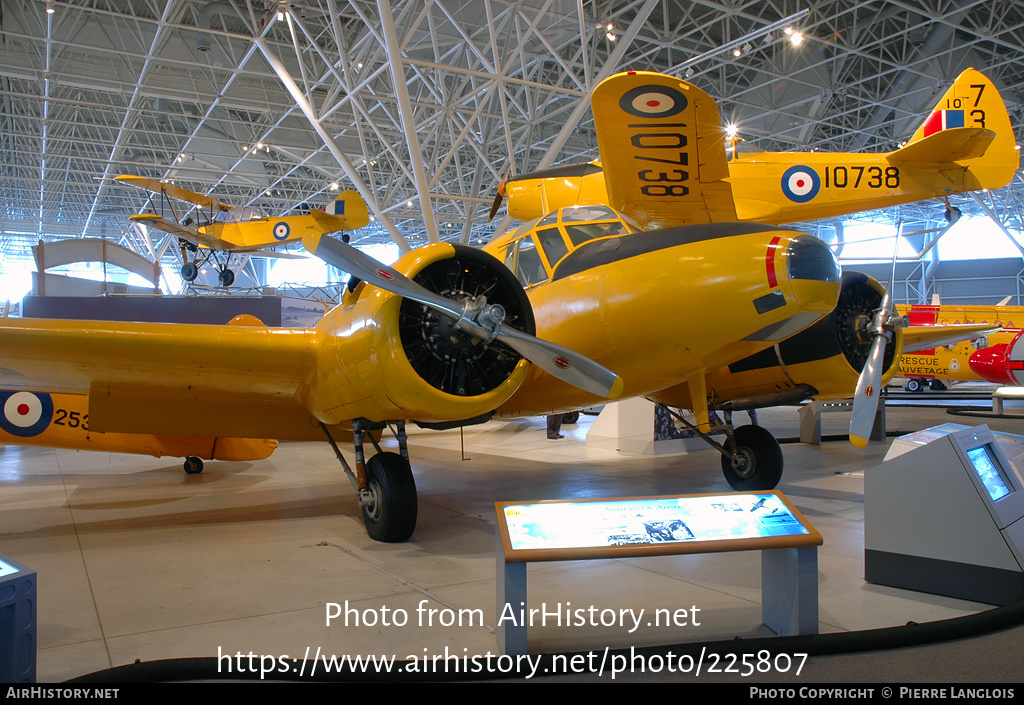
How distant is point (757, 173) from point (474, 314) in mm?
9072

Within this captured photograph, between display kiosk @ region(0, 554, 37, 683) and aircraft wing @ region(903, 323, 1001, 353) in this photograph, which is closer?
display kiosk @ region(0, 554, 37, 683)

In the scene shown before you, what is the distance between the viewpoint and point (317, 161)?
3108 cm

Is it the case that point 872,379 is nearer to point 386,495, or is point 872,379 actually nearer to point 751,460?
point 751,460

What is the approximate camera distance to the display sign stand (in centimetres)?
305

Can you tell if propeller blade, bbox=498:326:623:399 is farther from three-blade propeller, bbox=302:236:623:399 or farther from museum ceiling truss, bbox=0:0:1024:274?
museum ceiling truss, bbox=0:0:1024:274

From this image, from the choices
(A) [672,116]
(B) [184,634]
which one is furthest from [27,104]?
(B) [184,634]

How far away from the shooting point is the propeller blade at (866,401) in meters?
5.30

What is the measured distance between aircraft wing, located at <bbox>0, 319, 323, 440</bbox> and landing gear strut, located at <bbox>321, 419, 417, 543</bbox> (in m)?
0.98

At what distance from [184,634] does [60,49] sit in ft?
75.2

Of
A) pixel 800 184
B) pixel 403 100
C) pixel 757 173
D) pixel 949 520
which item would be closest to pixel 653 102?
pixel 757 173

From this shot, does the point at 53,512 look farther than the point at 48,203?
No

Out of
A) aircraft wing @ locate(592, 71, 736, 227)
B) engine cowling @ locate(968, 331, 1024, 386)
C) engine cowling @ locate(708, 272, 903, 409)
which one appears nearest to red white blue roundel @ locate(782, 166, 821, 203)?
aircraft wing @ locate(592, 71, 736, 227)

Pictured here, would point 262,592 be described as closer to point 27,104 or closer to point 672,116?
point 672,116

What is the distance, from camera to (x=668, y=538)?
10.5ft
